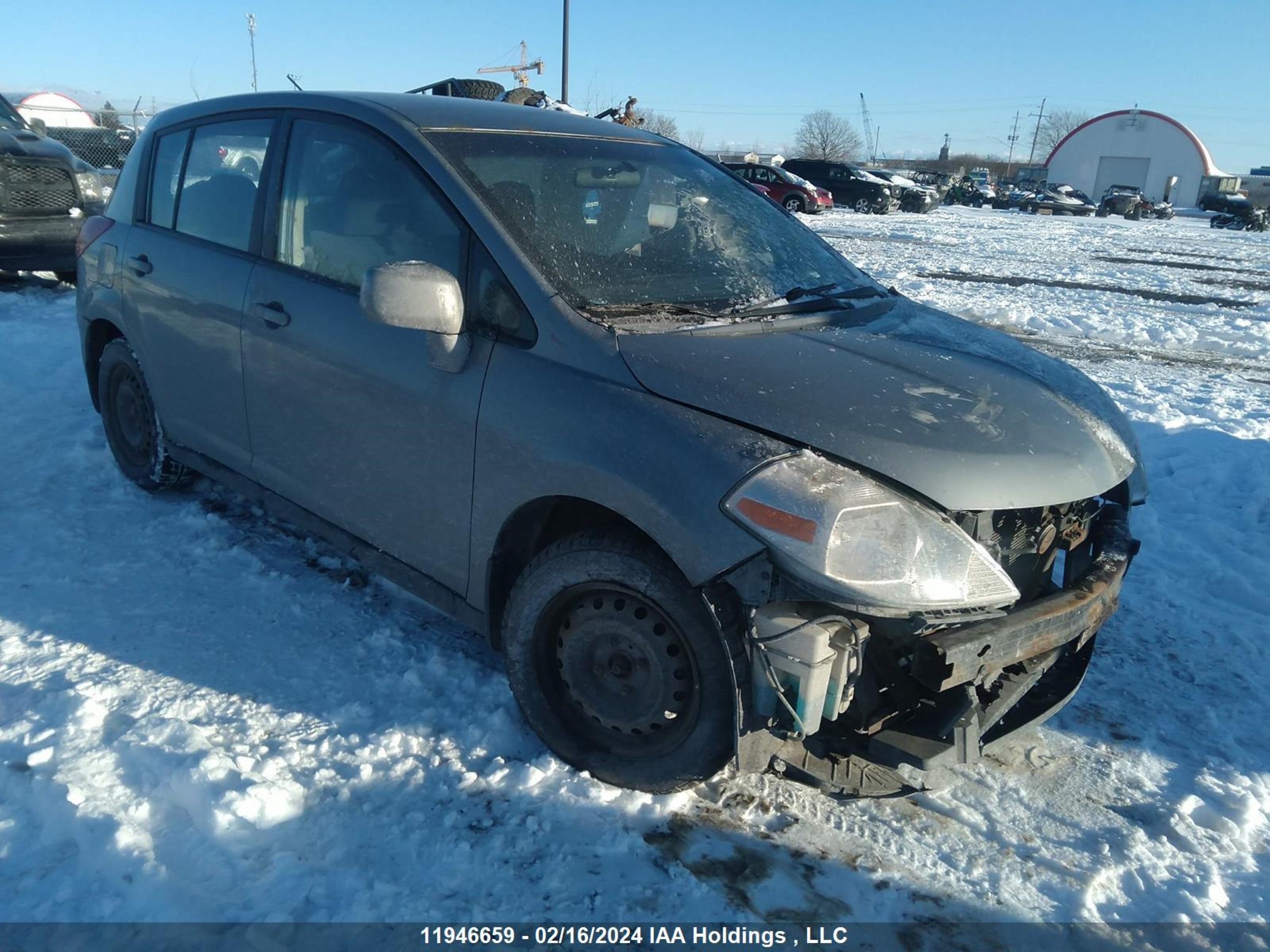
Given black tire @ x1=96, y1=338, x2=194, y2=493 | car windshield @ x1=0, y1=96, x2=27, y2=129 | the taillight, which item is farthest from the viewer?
car windshield @ x1=0, y1=96, x2=27, y2=129

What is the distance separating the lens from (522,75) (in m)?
35.7

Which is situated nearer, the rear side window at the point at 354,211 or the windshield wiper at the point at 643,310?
the windshield wiper at the point at 643,310

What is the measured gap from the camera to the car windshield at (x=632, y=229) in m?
2.78

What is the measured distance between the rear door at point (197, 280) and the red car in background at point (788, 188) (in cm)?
2478

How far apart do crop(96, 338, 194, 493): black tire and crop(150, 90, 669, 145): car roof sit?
4.29 ft

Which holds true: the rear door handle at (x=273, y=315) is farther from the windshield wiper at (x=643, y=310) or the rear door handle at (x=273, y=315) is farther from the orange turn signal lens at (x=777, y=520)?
the orange turn signal lens at (x=777, y=520)

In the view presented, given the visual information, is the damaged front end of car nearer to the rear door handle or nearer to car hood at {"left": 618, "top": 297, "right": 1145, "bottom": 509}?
car hood at {"left": 618, "top": 297, "right": 1145, "bottom": 509}

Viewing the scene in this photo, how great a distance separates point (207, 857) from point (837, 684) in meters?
1.62

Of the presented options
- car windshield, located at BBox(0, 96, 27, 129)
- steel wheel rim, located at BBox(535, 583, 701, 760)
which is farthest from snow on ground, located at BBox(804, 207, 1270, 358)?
car windshield, located at BBox(0, 96, 27, 129)

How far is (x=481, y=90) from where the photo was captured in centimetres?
923

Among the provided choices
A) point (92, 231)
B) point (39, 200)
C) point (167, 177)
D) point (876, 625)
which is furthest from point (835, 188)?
point (876, 625)

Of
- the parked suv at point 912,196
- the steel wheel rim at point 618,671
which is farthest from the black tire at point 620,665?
the parked suv at point 912,196

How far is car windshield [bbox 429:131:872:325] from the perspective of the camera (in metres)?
2.78

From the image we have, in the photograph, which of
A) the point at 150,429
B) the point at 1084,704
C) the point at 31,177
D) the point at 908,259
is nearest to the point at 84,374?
the point at 150,429
